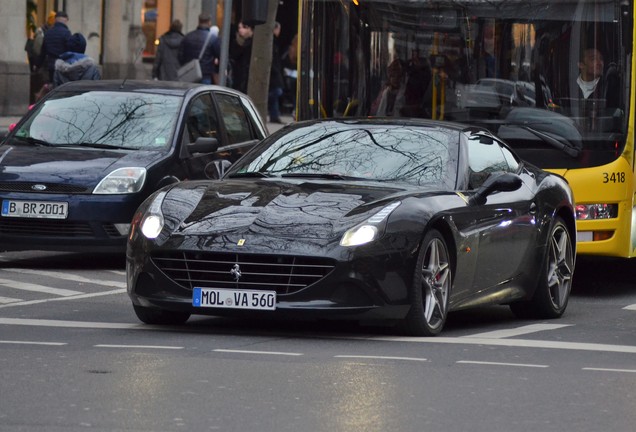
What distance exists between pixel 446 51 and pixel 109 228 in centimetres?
325

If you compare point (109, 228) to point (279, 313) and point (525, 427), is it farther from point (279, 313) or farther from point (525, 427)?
point (525, 427)

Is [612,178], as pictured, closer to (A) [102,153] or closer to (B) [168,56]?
(A) [102,153]

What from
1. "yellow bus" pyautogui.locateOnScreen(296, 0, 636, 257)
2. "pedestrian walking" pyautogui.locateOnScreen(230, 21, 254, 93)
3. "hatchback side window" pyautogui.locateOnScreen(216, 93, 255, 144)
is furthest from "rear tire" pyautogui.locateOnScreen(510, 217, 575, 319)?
"pedestrian walking" pyautogui.locateOnScreen(230, 21, 254, 93)

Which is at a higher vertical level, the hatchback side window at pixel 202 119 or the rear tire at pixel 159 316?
the hatchback side window at pixel 202 119

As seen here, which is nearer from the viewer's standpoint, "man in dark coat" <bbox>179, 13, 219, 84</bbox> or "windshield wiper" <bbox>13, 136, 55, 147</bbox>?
"windshield wiper" <bbox>13, 136, 55, 147</bbox>

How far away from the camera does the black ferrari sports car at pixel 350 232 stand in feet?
32.1

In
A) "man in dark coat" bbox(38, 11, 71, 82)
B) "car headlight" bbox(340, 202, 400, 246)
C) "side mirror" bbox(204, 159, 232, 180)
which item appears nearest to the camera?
"car headlight" bbox(340, 202, 400, 246)

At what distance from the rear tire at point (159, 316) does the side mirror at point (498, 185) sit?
6.58 feet

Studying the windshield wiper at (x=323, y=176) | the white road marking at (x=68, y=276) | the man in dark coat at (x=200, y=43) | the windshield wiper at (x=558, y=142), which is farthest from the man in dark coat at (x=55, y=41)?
the windshield wiper at (x=323, y=176)

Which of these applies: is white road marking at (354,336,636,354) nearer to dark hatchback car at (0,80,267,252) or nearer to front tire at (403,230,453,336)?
front tire at (403,230,453,336)

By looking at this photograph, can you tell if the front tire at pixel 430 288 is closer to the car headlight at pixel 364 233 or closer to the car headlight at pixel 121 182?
the car headlight at pixel 364 233

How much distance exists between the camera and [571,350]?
9812 millimetres

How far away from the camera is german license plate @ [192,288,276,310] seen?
979cm

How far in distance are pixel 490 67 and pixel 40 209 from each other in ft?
13.0
